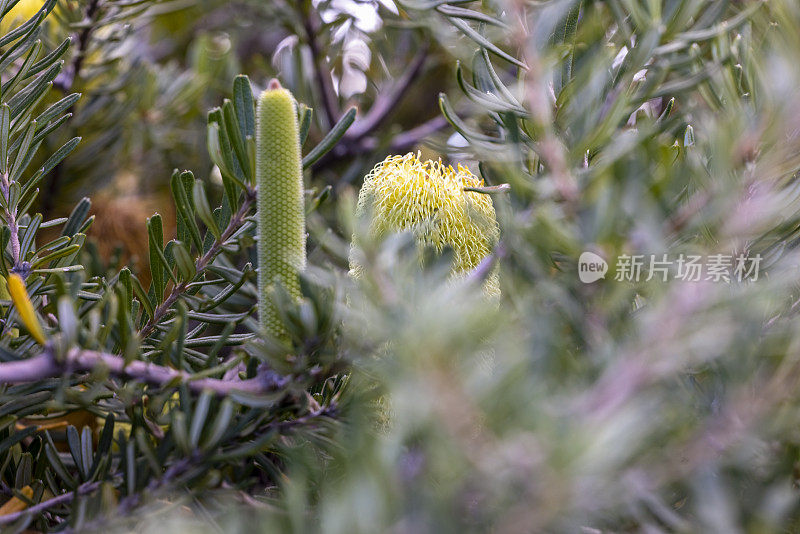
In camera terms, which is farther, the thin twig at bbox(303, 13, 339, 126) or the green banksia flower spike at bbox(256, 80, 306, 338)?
the thin twig at bbox(303, 13, 339, 126)

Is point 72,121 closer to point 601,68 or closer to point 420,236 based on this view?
point 420,236

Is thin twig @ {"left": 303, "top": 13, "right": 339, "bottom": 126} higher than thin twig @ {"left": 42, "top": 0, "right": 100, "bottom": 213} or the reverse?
the reverse

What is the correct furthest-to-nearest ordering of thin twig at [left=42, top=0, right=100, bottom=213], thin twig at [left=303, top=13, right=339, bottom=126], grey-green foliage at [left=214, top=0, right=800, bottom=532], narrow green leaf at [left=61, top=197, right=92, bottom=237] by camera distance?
thin twig at [left=303, top=13, right=339, bottom=126] → thin twig at [left=42, top=0, right=100, bottom=213] → narrow green leaf at [left=61, top=197, right=92, bottom=237] → grey-green foliage at [left=214, top=0, right=800, bottom=532]

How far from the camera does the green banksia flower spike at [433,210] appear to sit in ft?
1.24

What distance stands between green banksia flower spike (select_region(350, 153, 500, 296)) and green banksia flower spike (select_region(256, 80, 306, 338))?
7 cm

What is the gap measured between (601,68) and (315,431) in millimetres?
205

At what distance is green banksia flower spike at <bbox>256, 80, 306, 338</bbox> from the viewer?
0.96 feet

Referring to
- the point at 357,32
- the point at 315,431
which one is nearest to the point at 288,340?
the point at 315,431

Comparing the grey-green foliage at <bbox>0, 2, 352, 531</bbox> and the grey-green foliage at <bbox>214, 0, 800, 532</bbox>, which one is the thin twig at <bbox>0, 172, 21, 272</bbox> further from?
the grey-green foliage at <bbox>214, 0, 800, 532</bbox>

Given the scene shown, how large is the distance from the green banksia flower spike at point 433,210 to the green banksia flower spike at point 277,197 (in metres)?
0.07

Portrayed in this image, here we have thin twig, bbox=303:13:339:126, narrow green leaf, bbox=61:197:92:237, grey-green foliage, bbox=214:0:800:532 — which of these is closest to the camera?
grey-green foliage, bbox=214:0:800:532

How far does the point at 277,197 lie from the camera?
11.6 inches

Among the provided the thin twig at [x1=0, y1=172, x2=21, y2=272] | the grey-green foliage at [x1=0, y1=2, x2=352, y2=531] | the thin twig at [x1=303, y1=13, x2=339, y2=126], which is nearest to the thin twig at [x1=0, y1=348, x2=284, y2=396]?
the grey-green foliage at [x1=0, y1=2, x2=352, y2=531]

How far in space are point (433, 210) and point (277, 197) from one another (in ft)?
0.39
